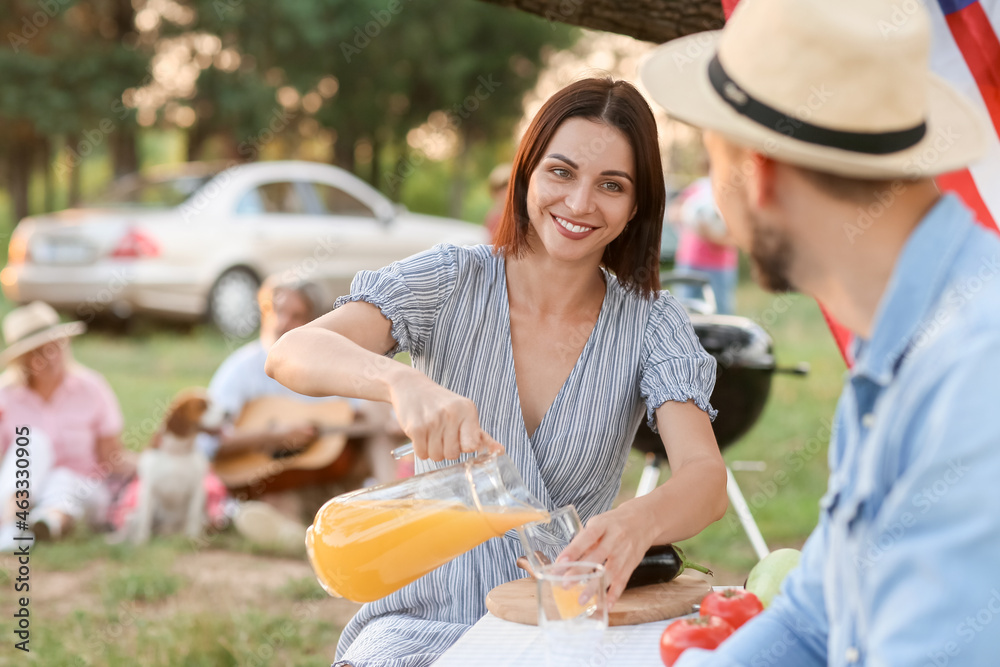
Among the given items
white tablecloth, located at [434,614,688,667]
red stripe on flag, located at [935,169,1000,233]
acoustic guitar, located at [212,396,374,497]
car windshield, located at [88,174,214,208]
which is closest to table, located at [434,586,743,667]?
white tablecloth, located at [434,614,688,667]

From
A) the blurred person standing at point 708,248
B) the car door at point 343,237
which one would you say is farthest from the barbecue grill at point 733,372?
the car door at point 343,237

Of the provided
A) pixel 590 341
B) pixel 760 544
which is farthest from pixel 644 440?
pixel 590 341

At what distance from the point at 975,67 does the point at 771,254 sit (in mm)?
1789

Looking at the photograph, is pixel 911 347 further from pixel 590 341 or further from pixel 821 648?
pixel 590 341

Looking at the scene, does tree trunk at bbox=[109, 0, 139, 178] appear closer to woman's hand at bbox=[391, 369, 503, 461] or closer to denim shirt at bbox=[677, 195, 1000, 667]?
woman's hand at bbox=[391, 369, 503, 461]

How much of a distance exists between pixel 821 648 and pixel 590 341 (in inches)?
42.6

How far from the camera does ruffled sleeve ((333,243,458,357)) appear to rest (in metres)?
2.32

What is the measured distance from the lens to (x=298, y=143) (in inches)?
771

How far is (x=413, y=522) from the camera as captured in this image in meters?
1.74

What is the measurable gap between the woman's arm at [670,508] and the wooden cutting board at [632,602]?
4cm

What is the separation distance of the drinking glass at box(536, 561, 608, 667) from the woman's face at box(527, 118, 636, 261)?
0.98 m

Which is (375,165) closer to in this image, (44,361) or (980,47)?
(44,361)

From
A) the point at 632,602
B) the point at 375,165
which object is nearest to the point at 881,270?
the point at 632,602

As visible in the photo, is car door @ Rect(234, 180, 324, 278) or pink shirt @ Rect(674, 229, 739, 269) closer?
pink shirt @ Rect(674, 229, 739, 269)
